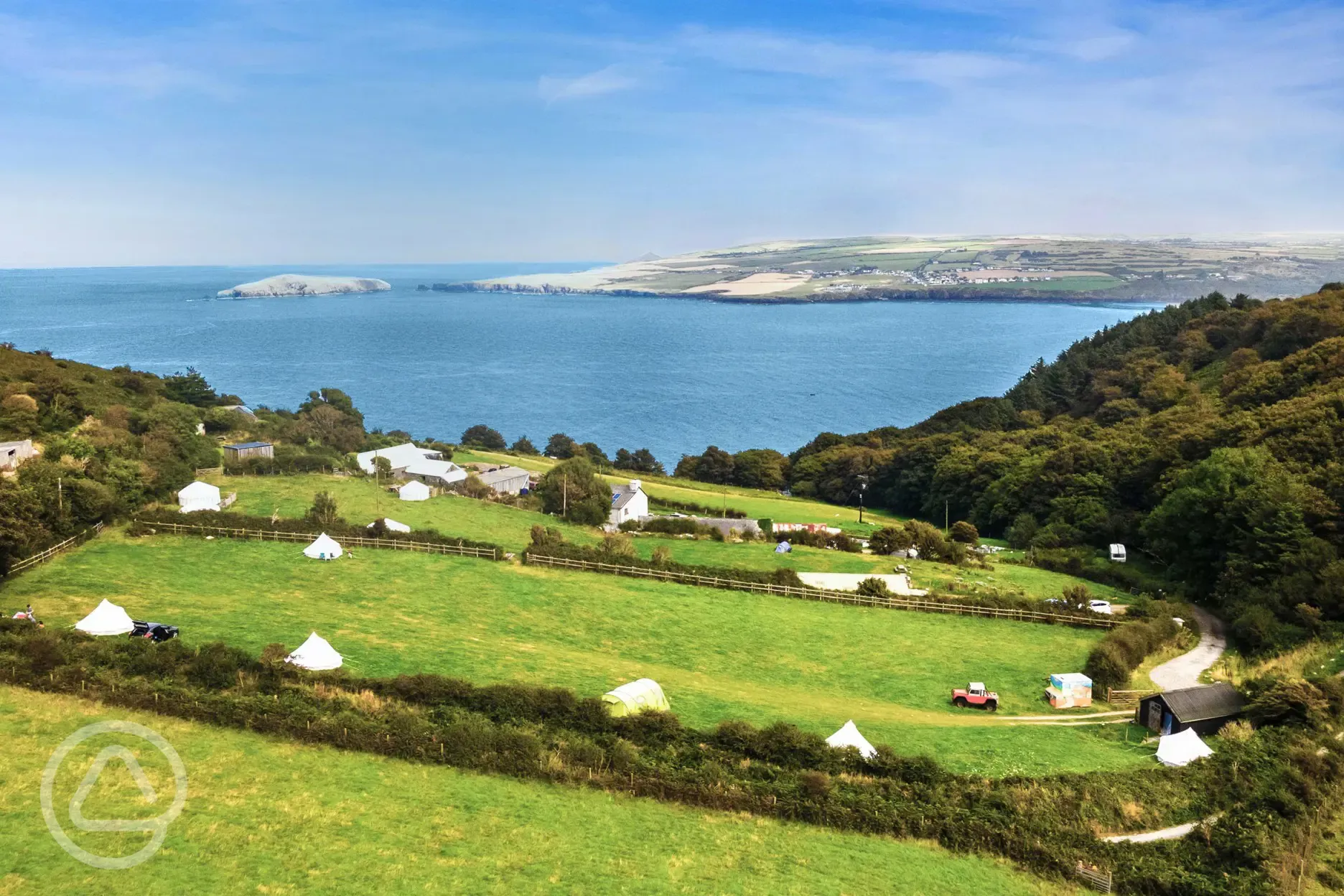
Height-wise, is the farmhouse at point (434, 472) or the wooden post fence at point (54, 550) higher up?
the wooden post fence at point (54, 550)

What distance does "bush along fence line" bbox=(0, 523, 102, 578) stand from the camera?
26.5 meters

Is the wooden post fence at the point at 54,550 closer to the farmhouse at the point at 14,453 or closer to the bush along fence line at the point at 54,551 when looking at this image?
the bush along fence line at the point at 54,551

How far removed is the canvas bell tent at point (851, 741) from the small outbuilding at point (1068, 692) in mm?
7025

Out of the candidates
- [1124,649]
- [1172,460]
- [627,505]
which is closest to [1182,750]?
[1124,649]

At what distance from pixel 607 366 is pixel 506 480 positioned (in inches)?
3327

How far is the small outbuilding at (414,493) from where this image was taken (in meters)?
42.2

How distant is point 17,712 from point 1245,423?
4455 cm

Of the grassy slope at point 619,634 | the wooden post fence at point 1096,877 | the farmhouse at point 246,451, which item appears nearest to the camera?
the wooden post fence at point 1096,877

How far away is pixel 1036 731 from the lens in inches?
789

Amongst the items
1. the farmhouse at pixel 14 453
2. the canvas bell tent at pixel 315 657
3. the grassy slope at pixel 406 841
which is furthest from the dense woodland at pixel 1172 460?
the farmhouse at pixel 14 453

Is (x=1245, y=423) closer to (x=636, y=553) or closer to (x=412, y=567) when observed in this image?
(x=636, y=553)

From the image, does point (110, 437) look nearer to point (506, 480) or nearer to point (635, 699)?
point (506, 480)

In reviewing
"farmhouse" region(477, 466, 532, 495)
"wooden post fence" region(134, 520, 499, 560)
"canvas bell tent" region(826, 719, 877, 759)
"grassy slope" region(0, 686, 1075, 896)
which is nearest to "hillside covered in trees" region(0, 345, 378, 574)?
"wooden post fence" region(134, 520, 499, 560)

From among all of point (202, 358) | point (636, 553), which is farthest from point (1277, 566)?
point (202, 358)
